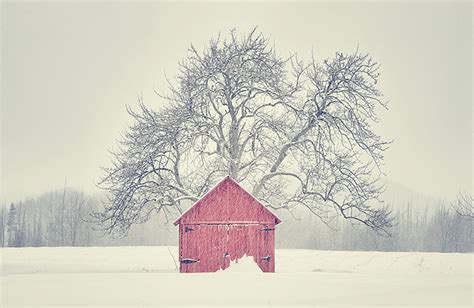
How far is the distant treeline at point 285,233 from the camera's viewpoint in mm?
73062

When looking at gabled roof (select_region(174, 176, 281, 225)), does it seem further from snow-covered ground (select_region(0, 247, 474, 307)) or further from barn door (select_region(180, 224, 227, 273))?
snow-covered ground (select_region(0, 247, 474, 307))

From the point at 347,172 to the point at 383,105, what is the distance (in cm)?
358

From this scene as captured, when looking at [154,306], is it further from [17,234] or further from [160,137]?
[17,234]

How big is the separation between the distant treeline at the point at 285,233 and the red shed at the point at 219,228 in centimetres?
3728

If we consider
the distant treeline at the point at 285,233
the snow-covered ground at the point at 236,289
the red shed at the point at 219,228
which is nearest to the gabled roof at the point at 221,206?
the red shed at the point at 219,228

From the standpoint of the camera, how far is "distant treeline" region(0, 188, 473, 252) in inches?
2876

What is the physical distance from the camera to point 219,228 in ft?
98.5

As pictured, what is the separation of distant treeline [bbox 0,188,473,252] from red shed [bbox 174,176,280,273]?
122 feet

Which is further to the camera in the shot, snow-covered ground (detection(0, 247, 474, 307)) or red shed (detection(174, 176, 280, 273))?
red shed (detection(174, 176, 280, 273))

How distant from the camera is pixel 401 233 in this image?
8450 cm

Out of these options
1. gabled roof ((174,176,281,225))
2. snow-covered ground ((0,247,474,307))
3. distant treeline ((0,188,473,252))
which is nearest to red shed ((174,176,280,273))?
gabled roof ((174,176,281,225))

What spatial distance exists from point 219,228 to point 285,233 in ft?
155


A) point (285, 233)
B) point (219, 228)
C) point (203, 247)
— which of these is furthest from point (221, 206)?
point (285, 233)

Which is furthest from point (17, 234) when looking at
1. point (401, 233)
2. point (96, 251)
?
point (401, 233)
